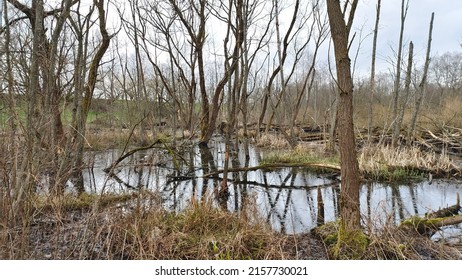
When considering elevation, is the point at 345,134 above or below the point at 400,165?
above

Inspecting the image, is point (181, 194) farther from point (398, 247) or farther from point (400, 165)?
point (400, 165)

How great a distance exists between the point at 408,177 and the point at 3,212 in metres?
8.38

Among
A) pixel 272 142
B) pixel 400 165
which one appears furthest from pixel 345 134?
pixel 272 142

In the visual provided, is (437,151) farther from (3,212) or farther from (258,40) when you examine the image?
(3,212)

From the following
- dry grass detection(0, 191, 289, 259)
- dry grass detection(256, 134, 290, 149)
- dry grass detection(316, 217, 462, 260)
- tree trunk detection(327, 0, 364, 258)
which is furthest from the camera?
dry grass detection(256, 134, 290, 149)

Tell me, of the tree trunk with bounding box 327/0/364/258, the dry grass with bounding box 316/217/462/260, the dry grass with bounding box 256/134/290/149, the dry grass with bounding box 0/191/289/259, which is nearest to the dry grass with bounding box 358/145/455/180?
the dry grass with bounding box 316/217/462/260

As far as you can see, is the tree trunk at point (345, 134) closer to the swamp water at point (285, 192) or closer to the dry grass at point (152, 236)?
the swamp water at point (285, 192)

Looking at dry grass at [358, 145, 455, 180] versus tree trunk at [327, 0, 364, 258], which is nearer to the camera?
tree trunk at [327, 0, 364, 258]

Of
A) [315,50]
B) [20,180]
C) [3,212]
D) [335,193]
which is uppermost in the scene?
[315,50]

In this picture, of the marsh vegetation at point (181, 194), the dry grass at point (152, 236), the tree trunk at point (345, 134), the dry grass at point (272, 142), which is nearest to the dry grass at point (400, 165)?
the marsh vegetation at point (181, 194)

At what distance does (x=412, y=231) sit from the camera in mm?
3740

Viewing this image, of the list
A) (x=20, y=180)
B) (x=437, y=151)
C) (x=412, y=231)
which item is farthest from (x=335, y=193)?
(x=437, y=151)

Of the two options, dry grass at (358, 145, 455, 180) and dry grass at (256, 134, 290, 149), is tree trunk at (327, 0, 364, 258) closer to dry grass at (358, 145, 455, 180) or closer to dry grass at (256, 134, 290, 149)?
dry grass at (358, 145, 455, 180)

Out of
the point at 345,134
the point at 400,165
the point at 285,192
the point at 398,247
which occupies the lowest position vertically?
the point at 285,192
